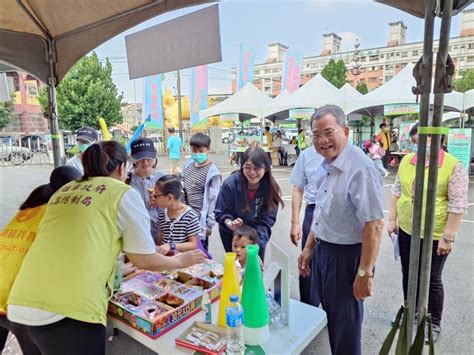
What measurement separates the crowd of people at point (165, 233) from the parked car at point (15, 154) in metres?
16.0

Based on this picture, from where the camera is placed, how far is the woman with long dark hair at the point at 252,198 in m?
2.39

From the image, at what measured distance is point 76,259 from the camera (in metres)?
1.22

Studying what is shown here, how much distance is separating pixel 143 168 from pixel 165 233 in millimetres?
715

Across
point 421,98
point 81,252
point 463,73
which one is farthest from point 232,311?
point 463,73

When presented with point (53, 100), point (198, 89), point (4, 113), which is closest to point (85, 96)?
point (198, 89)

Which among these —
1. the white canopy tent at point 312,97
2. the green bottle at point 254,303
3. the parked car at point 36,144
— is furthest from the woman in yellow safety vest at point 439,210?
the parked car at point 36,144

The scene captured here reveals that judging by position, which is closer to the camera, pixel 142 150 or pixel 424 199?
pixel 424 199

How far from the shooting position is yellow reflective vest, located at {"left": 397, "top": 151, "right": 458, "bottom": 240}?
2.06 m

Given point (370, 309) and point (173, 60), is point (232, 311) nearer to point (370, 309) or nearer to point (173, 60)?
point (173, 60)

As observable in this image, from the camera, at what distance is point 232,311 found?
3.75ft

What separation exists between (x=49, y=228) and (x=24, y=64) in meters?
1.95

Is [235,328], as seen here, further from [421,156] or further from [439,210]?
[439,210]

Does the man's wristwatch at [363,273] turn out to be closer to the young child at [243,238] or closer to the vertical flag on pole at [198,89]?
the young child at [243,238]

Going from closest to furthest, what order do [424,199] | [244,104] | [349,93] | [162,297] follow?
[162,297]
[424,199]
[349,93]
[244,104]
